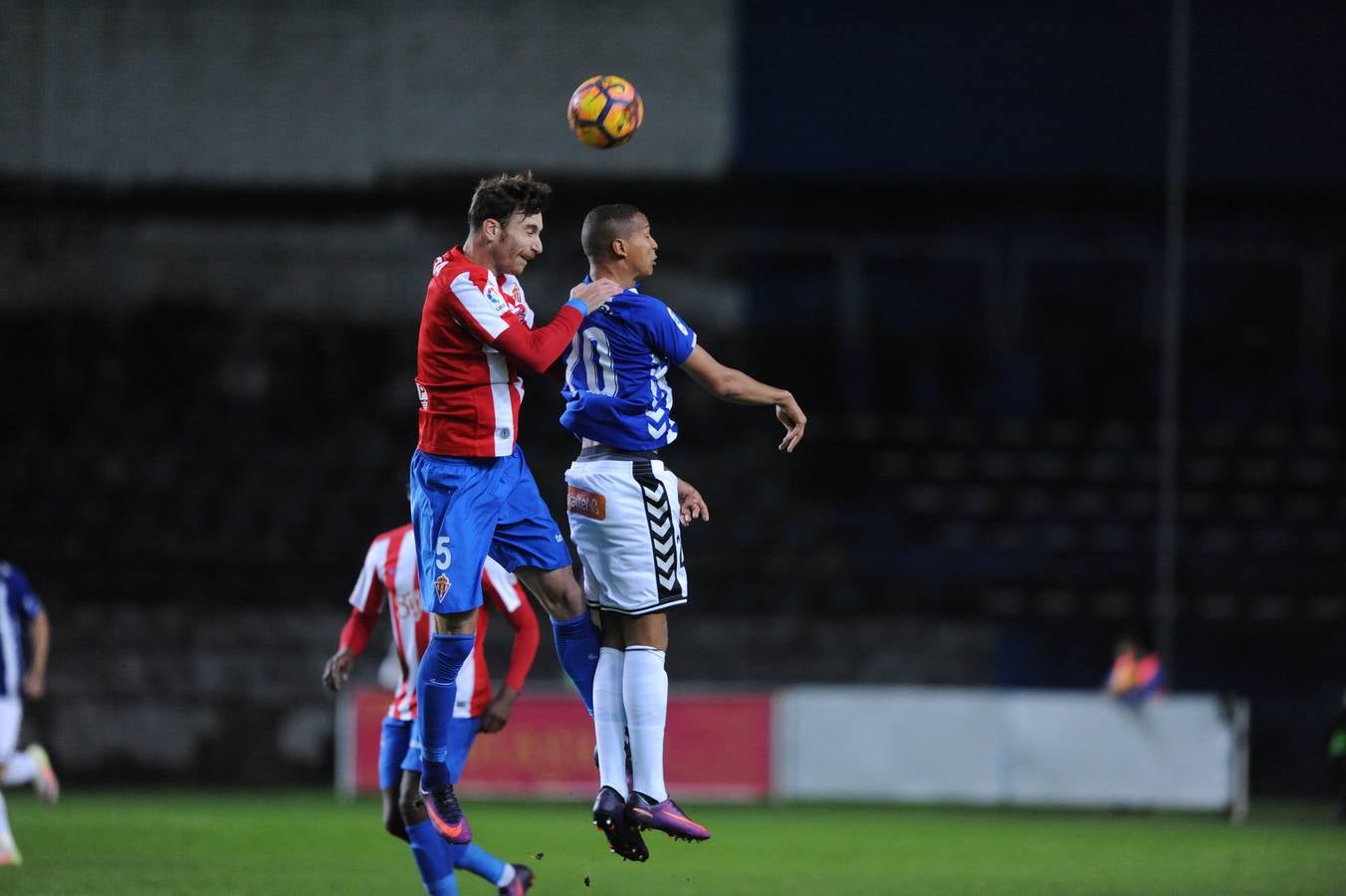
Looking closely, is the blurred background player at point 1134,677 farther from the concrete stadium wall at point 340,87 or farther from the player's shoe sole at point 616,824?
the player's shoe sole at point 616,824

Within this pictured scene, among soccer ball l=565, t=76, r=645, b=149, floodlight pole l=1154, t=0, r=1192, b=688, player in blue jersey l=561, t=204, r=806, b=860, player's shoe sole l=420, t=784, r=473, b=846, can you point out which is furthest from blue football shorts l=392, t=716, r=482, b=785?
floodlight pole l=1154, t=0, r=1192, b=688

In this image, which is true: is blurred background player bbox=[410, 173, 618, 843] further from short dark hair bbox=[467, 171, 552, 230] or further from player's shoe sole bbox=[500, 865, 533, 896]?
player's shoe sole bbox=[500, 865, 533, 896]

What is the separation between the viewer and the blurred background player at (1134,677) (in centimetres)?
1455

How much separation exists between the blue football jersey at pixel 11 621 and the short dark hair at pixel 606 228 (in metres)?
5.85

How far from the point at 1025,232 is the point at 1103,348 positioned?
1.47 meters

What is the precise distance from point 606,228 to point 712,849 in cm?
628

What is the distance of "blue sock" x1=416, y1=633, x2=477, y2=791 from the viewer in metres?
6.24

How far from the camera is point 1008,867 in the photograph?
10445 millimetres

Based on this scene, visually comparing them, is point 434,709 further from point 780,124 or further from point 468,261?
point 780,124

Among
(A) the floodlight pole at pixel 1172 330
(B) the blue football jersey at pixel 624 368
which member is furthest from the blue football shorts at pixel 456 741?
(A) the floodlight pole at pixel 1172 330

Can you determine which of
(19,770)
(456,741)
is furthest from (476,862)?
(19,770)

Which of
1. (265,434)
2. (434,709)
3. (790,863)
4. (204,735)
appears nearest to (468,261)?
(434,709)

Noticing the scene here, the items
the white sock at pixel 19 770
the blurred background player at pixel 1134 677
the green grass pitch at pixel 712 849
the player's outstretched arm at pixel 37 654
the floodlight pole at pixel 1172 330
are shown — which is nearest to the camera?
the green grass pitch at pixel 712 849

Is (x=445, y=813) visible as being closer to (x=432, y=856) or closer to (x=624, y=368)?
(x=432, y=856)
